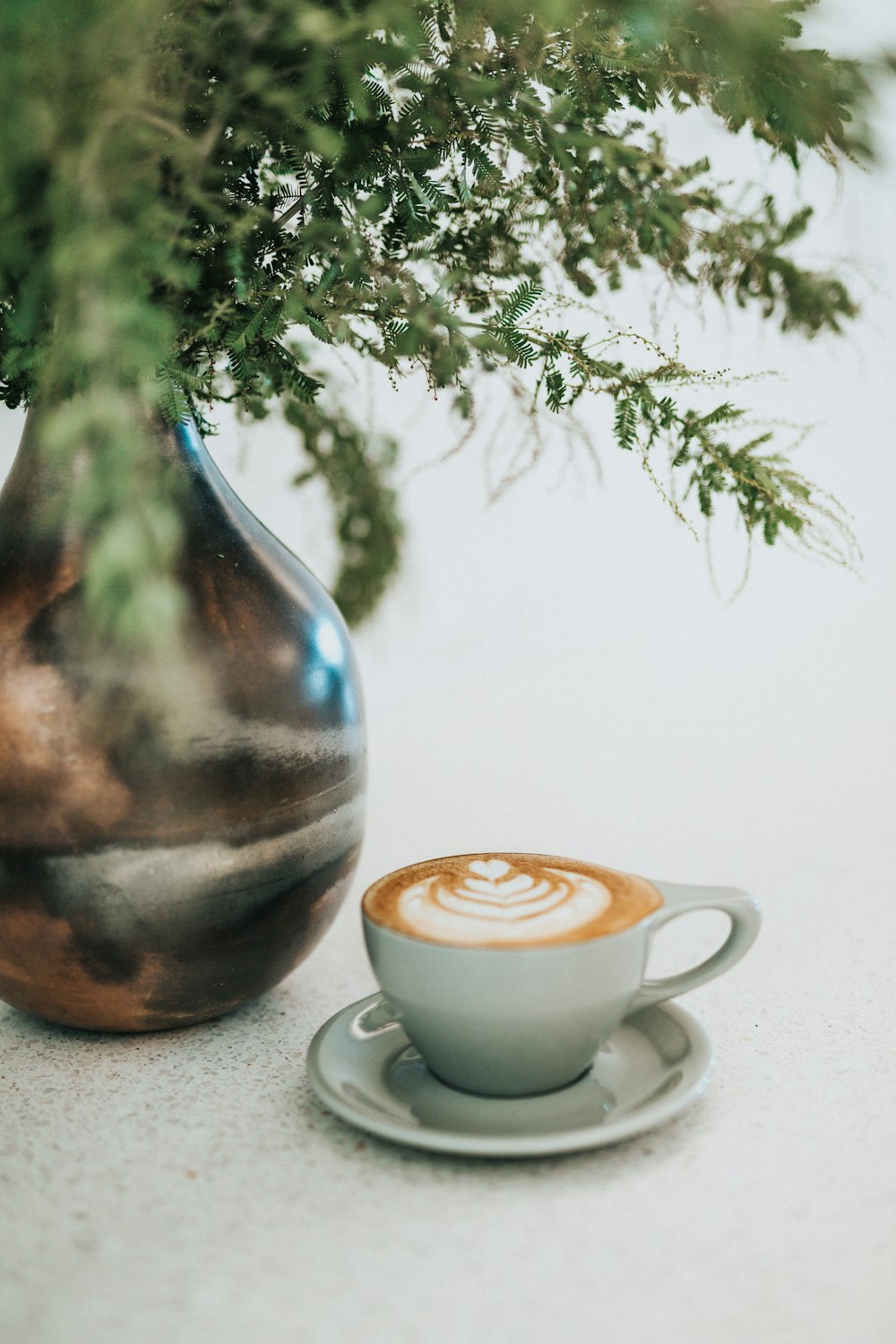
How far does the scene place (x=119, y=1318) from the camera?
358mm

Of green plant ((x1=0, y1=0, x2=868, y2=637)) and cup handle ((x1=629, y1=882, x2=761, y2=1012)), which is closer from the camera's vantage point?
green plant ((x1=0, y1=0, x2=868, y2=637))

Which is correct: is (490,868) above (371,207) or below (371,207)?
below

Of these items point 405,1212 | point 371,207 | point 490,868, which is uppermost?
point 371,207

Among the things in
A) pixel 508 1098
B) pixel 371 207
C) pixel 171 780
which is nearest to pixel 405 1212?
pixel 508 1098

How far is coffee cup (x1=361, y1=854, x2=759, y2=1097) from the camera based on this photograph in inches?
16.2

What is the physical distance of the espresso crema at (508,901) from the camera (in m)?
0.43

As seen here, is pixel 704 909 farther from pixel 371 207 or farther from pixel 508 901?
pixel 371 207

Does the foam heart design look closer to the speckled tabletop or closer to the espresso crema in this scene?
the espresso crema

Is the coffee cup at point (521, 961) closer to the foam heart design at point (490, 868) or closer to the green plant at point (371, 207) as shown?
the foam heart design at point (490, 868)

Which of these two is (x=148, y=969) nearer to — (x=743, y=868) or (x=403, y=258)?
(x=403, y=258)

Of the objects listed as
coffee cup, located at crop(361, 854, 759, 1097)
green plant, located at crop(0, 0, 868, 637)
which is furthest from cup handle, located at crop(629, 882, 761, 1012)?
green plant, located at crop(0, 0, 868, 637)

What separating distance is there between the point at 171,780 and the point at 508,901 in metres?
0.15

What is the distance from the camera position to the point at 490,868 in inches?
19.2

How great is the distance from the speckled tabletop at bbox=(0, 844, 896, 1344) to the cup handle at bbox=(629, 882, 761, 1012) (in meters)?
0.05
